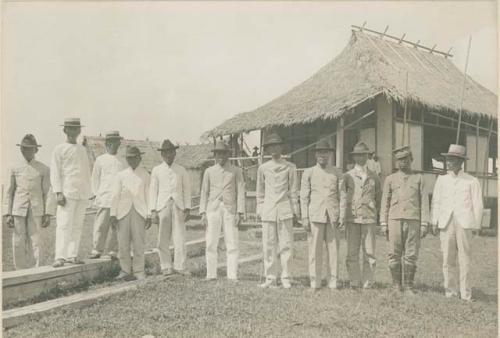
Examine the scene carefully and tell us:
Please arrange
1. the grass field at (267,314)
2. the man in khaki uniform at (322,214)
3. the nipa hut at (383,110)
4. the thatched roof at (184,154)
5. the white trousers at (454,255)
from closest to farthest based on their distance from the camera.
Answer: the grass field at (267,314) < the white trousers at (454,255) < the man in khaki uniform at (322,214) < the nipa hut at (383,110) < the thatched roof at (184,154)

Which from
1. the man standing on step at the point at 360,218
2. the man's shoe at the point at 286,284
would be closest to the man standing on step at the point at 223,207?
the man's shoe at the point at 286,284

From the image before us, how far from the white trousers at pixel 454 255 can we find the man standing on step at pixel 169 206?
10.4 ft

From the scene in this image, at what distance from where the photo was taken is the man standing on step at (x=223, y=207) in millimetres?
6184

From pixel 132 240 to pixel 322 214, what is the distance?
2.51 meters

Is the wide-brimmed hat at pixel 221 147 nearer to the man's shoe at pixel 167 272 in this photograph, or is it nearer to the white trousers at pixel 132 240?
the white trousers at pixel 132 240

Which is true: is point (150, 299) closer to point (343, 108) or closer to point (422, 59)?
point (343, 108)

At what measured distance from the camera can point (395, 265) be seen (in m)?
5.70

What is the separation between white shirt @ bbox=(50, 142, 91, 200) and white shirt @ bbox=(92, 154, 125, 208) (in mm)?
354

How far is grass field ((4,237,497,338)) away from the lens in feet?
14.4

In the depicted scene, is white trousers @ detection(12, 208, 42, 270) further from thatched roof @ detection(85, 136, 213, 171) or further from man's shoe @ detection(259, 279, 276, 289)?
thatched roof @ detection(85, 136, 213, 171)

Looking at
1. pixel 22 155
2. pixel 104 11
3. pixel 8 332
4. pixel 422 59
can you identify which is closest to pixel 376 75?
pixel 422 59

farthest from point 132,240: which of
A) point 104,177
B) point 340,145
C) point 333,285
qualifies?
point 340,145

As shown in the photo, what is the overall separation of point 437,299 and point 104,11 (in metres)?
5.10

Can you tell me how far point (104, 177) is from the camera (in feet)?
21.5
